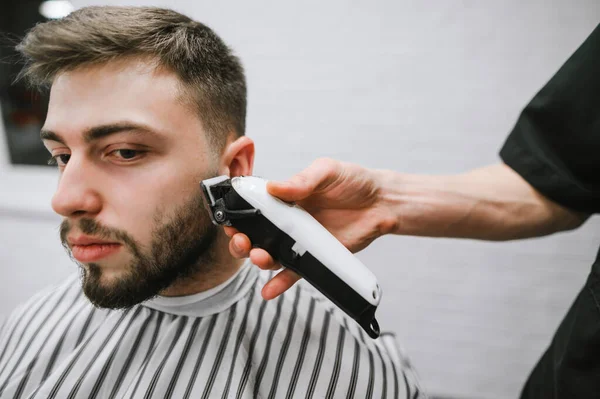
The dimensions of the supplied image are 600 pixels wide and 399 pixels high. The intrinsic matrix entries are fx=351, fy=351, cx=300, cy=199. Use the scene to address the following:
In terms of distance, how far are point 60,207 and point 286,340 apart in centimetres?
59

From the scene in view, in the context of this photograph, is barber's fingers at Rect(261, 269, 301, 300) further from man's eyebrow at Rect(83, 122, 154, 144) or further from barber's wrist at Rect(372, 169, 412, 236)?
man's eyebrow at Rect(83, 122, 154, 144)

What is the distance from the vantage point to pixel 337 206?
96 cm

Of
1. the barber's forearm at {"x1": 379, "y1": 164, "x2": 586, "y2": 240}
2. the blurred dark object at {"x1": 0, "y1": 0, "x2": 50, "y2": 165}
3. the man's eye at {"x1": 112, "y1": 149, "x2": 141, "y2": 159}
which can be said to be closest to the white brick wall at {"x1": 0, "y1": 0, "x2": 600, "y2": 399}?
the barber's forearm at {"x1": 379, "y1": 164, "x2": 586, "y2": 240}

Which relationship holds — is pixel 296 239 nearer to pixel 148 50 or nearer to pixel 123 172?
pixel 123 172

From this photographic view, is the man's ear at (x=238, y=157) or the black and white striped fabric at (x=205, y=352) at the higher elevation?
the man's ear at (x=238, y=157)

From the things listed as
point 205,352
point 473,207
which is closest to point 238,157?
point 205,352

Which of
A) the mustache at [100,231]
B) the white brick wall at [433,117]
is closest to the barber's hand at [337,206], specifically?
the mustache at [100,231]

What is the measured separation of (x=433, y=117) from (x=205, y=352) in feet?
3.75

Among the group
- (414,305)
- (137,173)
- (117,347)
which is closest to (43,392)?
(117,347)

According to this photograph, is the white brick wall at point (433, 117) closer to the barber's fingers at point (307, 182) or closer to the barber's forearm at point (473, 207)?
the barber's forearm at point (473, 207)

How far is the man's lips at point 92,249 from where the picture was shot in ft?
2.46

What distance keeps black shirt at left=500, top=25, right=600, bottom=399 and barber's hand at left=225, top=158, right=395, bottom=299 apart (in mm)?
398

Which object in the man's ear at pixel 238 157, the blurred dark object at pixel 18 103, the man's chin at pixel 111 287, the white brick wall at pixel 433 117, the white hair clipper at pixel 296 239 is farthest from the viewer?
the blurred dark object at pixel 18 103

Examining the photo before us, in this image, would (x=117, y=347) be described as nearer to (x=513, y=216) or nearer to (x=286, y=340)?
(x=286, y=340)
